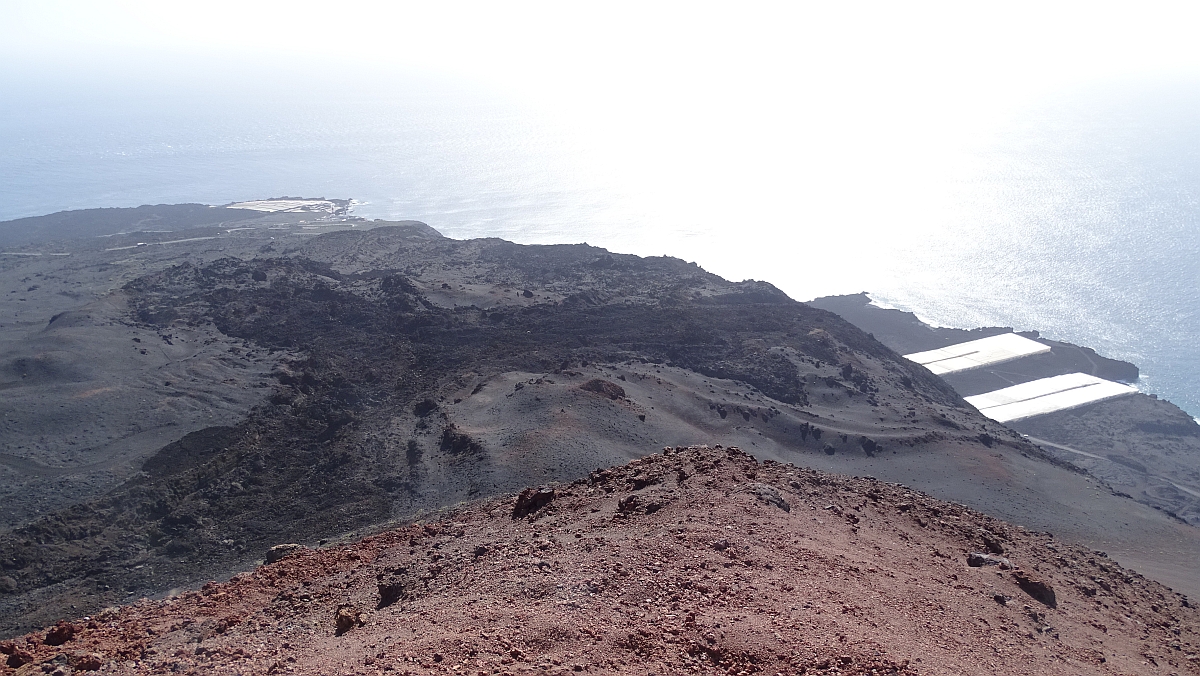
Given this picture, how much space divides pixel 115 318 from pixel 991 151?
122066 millimetres

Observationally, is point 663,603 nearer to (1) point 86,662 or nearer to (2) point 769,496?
(2) point 769,496

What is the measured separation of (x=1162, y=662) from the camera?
428 inches

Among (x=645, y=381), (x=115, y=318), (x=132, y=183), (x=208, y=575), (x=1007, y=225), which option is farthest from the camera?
(x=132, y=183)

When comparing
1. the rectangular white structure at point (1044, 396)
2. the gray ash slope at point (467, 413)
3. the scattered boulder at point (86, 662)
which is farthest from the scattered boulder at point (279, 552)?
the rectangular white structure at point (1044, 396)

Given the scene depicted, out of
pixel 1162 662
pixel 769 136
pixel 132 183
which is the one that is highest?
pixel 769 136

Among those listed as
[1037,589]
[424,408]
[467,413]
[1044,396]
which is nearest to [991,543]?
[1037,589]

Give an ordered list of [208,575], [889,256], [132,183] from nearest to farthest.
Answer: [208,575] < [889,256] < [132,183]

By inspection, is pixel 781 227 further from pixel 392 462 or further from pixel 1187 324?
pixel 392 462

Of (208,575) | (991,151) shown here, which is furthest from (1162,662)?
(991,151)

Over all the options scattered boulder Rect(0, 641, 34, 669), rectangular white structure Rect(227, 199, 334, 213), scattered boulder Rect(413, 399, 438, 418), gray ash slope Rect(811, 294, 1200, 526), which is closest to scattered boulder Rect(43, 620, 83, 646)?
scattered boulder Rect(0, 641, 34, 669)

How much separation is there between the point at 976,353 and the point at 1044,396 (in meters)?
5.67

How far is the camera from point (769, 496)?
41.0ft

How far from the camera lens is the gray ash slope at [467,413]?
20734mm

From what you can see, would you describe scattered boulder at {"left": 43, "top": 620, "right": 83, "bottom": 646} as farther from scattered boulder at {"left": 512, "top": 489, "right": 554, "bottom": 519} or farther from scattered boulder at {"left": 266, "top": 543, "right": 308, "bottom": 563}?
scattered boulder at {"left": 512, "top": 489, "right": 554, "bottom": 519}
